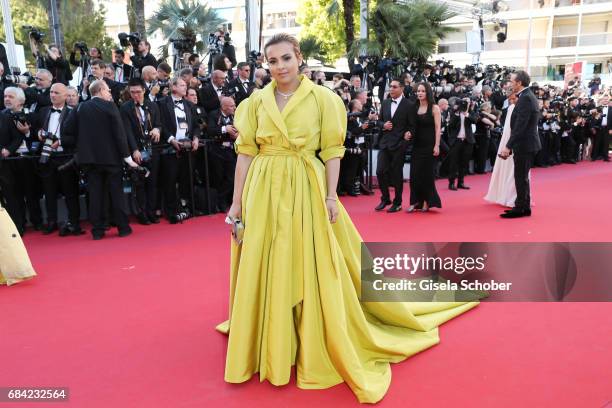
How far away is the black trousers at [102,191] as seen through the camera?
5859mm

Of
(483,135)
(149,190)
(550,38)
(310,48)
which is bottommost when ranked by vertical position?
(149,190)

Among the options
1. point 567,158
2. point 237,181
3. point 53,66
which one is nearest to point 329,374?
point 237,181

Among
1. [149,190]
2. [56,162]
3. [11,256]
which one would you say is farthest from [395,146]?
[11,256]

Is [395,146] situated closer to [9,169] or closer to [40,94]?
[40,94]

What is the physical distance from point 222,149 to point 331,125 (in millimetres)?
4676

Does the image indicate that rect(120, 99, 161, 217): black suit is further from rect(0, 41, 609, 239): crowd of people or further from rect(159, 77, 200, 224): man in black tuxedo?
rect(159, 77, 200, 224): man in black tuxedo

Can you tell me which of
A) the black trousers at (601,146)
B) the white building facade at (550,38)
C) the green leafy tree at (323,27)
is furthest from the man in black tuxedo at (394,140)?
the white building facade at (550,38)

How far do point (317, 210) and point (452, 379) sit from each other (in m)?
1.12

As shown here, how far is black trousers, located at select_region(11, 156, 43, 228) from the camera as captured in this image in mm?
6246

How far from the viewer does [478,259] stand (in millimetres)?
5098

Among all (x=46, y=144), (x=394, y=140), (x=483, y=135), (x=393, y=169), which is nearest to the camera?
(x=46, y=144)

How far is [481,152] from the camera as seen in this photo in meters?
11.1

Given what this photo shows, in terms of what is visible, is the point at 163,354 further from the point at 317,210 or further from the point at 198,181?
the point at 198,181

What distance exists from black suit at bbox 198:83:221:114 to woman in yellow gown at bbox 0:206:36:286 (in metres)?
3.76
